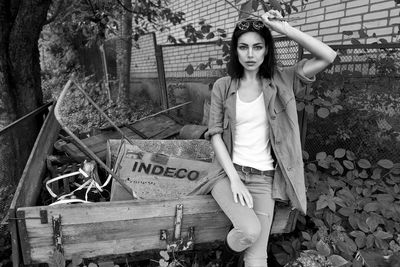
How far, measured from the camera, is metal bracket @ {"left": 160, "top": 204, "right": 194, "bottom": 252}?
2.11 m

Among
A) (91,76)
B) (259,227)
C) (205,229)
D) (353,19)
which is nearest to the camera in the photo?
(259,227)

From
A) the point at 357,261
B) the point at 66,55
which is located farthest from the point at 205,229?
the point at 66,55

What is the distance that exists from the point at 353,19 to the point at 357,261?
2.90 m

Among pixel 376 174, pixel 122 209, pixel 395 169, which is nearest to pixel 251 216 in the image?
pixel 122 209

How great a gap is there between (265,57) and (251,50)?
15cm

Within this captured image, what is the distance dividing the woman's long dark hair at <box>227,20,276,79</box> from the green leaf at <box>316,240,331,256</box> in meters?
1.15

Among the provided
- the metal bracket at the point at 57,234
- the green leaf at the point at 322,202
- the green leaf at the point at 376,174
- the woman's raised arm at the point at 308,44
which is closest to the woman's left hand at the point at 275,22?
the woman's raised arm at the point at 308,44

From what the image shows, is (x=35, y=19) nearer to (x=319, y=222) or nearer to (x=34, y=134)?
(x=34, y=134)

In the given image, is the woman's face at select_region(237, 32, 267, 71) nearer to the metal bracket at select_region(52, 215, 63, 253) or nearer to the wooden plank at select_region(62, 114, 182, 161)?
the metal bracket at select_region(52, 215, 63, 253)

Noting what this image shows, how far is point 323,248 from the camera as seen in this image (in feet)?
7.27

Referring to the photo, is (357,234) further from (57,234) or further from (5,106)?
(5,106)

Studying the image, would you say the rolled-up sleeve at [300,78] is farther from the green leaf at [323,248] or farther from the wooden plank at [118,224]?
the green leaf at [323,248]

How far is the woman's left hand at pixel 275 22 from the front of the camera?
1960mm

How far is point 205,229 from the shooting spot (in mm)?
2219
